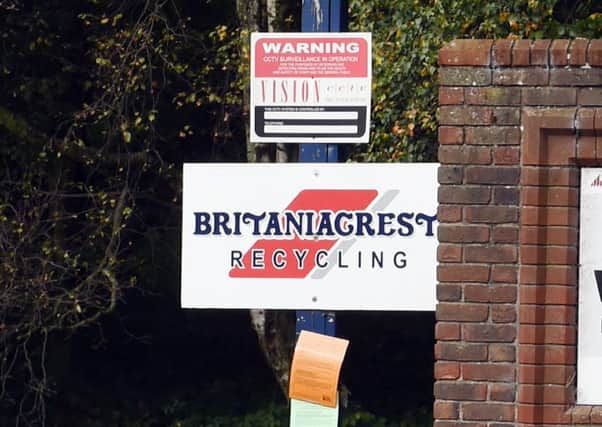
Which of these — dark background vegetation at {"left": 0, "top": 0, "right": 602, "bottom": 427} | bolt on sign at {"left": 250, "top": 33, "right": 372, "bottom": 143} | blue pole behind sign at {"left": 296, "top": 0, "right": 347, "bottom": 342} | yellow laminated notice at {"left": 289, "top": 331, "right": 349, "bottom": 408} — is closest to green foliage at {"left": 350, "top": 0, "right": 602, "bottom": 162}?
dark background vegetation at {"left": 0, "top": 0, "right": 602, "bottom": 427}

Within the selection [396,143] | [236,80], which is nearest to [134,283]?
[236,80]

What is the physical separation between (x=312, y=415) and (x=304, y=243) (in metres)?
0.69

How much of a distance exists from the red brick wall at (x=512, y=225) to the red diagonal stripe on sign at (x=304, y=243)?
0.35 metres

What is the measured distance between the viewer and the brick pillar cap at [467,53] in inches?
202

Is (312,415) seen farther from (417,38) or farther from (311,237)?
(417,38)

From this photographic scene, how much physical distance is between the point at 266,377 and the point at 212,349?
765 millimetres

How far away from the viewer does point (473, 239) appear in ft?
16.9

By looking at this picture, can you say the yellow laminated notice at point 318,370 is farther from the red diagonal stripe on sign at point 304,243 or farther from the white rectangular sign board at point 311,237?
the red diagonal stripe on sign at point 304,243

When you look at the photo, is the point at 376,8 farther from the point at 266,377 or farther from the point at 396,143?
the point at 266,377

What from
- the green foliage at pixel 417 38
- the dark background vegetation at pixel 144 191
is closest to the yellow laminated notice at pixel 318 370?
the green foliage at pixel 417 38

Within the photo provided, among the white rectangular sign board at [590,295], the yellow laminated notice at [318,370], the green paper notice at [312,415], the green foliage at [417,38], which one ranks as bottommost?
the green paper notice at [312,415]

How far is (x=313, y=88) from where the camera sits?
539 cm

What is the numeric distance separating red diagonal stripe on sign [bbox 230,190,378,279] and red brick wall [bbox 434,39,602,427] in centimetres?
35

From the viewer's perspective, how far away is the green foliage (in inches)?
344
